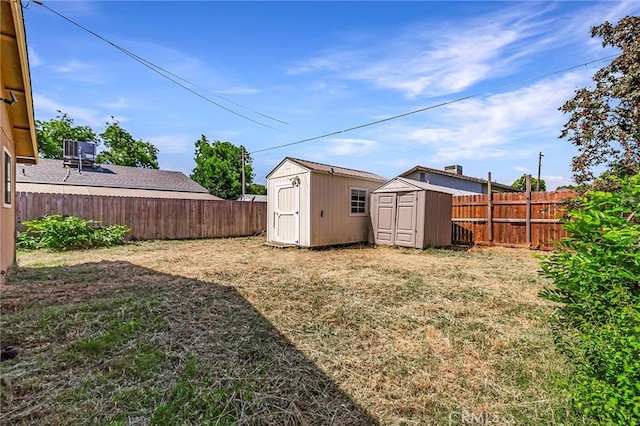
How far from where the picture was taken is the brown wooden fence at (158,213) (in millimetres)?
8203

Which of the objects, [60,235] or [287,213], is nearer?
[60,235]

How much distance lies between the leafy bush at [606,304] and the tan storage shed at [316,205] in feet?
21.0

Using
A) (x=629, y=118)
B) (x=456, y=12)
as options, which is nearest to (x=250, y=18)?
(x=456, y=12)

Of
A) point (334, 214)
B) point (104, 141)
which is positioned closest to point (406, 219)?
point (334, 214)

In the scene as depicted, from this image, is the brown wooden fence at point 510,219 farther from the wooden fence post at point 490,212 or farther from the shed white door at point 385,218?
the shed white door at point 385,218

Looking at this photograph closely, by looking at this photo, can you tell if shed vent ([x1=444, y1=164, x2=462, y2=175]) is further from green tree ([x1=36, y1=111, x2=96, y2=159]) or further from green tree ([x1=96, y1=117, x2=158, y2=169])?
green tree ([x1=36, y1=111, x2=96, y2=159])

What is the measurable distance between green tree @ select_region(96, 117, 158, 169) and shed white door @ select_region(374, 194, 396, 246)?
29.7 meters

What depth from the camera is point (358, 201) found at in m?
9.50

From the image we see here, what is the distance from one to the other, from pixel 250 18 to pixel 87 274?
21.9ft

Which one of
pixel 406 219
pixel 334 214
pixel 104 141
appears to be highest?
pixel 104 141

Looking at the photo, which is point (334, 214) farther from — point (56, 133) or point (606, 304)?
point (56, 133)

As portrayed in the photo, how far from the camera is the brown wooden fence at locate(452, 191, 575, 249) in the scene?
311 inches

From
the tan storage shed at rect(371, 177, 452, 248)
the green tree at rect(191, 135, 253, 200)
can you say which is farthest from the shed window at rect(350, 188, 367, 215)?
the green tree at rect(191, 135, 253, 200)

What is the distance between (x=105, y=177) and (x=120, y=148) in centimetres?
1582
